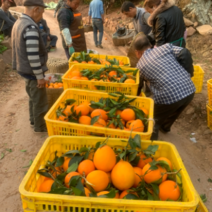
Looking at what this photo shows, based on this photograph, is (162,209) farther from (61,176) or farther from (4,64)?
(4,64)

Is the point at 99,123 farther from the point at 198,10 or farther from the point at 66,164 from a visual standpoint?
the point at 198,10

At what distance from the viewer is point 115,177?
135 cm

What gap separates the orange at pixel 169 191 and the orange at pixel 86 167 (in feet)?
1.51

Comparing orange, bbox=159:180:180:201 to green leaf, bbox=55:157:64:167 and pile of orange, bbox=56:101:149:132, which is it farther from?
green leaf, bbox=55:157:64:167

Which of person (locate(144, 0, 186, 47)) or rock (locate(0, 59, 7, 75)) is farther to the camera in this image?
rock (locate(0, 59, 7, 75))

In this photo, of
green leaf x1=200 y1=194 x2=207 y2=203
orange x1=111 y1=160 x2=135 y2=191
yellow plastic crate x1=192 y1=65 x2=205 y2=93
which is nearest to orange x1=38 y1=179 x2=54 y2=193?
orange x1=111 y1=160 x2=135 y2=191

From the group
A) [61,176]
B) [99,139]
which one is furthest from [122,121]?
[61,176]

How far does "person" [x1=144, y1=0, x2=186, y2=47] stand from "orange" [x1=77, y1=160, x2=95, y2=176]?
2869 mm

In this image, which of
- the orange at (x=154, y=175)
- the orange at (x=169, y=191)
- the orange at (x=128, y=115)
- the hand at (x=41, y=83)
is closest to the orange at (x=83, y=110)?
the orange at (x=128, y=115)

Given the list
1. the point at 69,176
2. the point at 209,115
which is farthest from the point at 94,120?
the point at 209,115

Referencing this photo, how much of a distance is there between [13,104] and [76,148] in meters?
3.60

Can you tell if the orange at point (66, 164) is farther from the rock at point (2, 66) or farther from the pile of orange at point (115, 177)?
the rock at point (2, 66)

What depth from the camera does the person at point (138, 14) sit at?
15.0 feet

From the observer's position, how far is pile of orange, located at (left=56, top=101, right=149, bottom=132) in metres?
1.85
